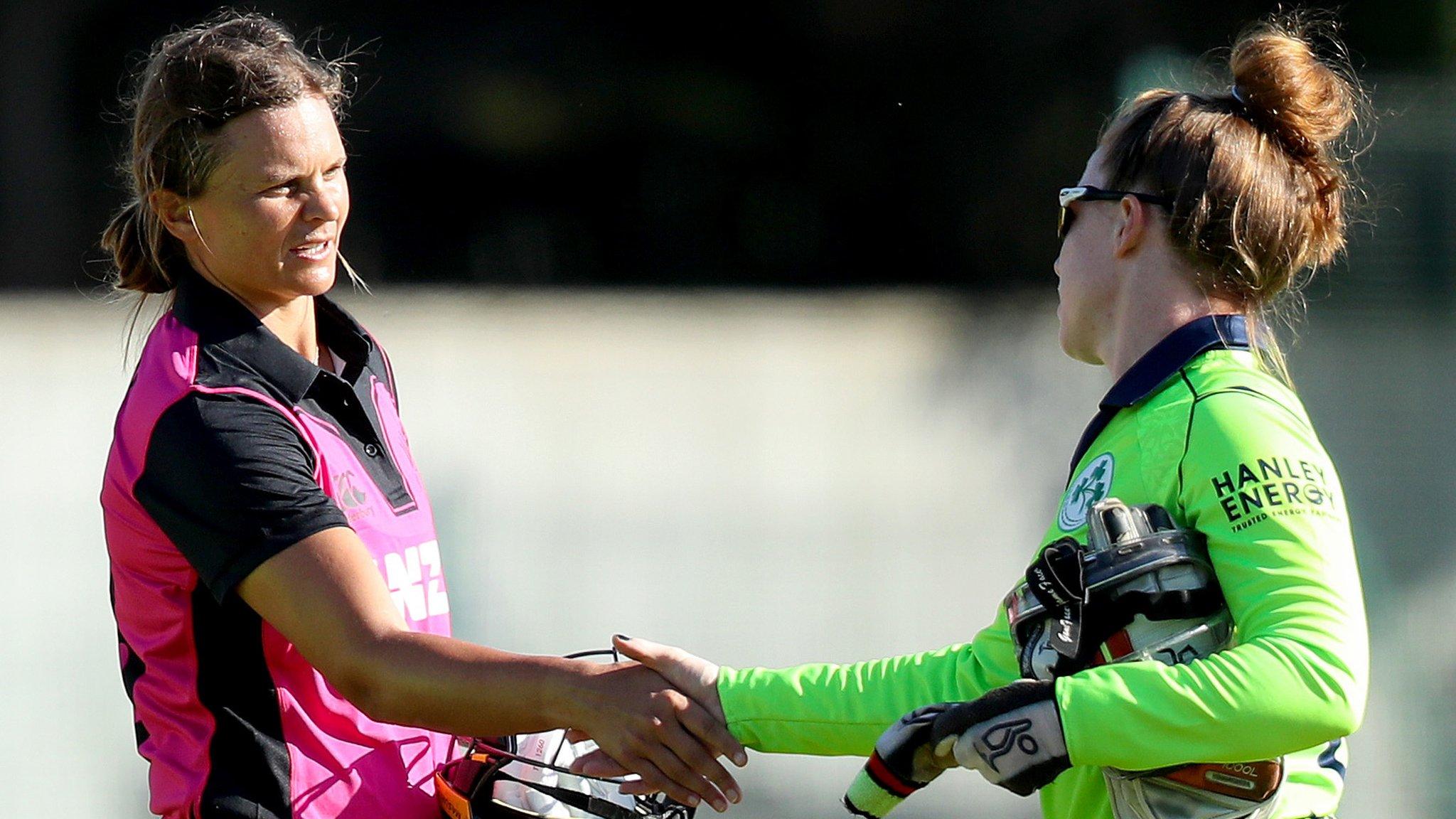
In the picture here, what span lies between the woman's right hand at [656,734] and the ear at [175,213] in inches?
32.8

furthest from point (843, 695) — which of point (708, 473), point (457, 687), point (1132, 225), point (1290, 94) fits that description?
point (708, 473)

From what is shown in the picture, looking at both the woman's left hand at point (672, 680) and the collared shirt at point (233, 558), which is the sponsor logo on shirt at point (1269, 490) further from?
the collared shirt at point (233, 558)

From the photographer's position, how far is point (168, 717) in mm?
1951

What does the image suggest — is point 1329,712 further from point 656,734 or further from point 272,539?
point 272,539

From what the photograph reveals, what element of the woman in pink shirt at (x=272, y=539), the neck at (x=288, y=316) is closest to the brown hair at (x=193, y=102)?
the woman in pink shirt at (x=272, y=539)

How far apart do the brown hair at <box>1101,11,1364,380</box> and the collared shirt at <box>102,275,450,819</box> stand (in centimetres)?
113

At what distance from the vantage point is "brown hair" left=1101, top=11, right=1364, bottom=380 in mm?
1916

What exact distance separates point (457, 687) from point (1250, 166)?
1.22 metres

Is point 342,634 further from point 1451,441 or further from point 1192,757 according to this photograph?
point 1451,441

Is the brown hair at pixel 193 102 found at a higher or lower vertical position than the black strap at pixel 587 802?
higher

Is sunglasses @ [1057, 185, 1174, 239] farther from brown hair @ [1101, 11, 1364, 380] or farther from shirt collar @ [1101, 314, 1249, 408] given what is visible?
shirt collar @ [1101, 314, 1249, 408]

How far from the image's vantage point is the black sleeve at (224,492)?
186 cm

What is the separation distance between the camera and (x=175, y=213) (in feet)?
6.87

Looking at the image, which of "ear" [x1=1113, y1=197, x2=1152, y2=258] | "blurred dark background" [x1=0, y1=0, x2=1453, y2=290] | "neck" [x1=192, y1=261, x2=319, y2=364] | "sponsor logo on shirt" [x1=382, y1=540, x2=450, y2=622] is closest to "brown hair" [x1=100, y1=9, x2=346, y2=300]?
"neck" [x1=192, y1=261, x2=319, y2=364]
